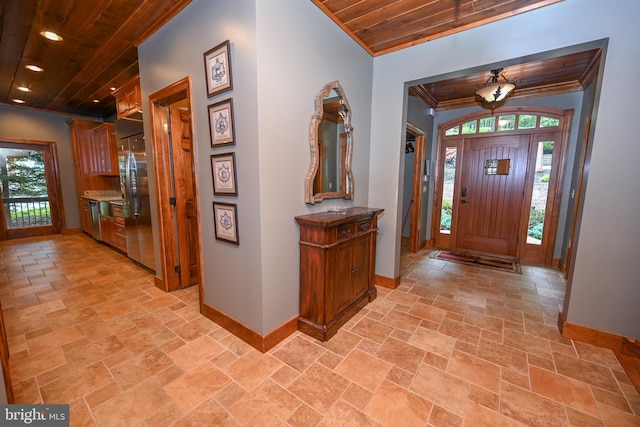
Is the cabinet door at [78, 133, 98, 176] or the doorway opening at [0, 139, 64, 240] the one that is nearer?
the doorway opening at [0, 139, 64, 240]

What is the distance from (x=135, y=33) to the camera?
254 cm

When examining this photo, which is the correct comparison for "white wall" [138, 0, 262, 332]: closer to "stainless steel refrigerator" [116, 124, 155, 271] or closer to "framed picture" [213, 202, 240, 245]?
"framed picture" [213, 202, 240, 245]

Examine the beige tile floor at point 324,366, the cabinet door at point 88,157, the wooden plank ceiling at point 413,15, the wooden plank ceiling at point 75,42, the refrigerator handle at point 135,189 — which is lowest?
the beige tile floor at point 324,366

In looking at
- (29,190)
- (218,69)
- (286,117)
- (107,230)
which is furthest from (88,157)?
(286,117)

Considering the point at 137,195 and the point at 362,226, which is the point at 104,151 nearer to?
the point at 137,195

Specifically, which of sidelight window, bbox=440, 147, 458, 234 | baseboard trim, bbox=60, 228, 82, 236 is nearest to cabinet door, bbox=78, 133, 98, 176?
baseboard trim, bbox=60, 228, 82, 236

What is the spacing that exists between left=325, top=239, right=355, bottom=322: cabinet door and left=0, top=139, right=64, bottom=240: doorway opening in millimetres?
6798

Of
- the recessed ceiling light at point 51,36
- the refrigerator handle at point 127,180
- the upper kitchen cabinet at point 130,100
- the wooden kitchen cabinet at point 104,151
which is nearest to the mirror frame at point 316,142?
the upper kitchen cabinet at point 130,100

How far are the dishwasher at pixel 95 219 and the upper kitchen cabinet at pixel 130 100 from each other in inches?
85.3

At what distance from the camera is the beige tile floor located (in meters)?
1.46

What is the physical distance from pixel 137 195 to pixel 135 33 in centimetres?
174

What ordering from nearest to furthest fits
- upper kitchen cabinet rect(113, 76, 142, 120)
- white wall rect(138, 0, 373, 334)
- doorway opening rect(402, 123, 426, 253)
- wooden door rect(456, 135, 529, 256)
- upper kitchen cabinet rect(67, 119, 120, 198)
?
white wall rect(138, 0, 373, 334)
upper kitchen cabinet rect(113, 76, 142, 120)
wooden door rect(456, 135, 529, 256)
doorway opening rect(402, 123, 426, 253)
upper kitchen cabinet rect(67, 119, 120, 198)

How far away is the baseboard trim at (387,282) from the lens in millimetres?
3107

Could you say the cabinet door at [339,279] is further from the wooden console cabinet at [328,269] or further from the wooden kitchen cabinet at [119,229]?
the wooden kitchen cabinet at [119,229]
